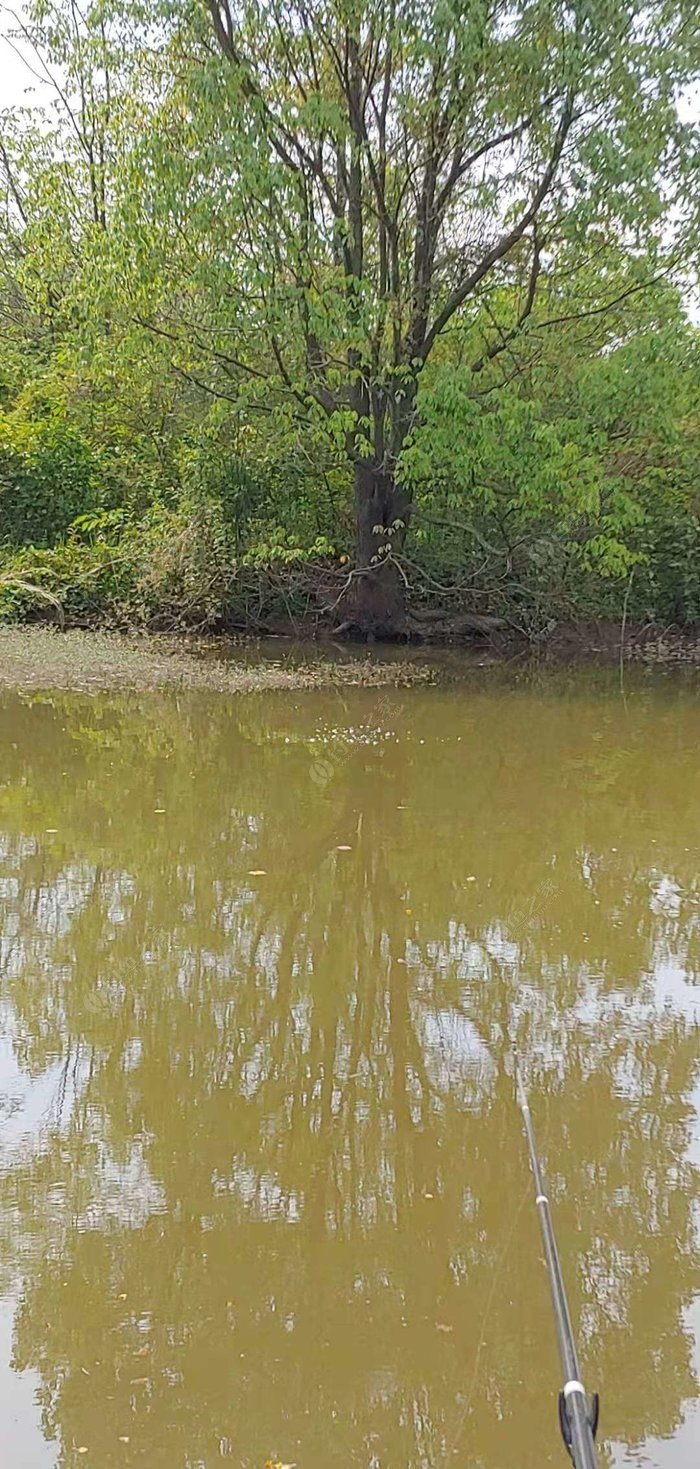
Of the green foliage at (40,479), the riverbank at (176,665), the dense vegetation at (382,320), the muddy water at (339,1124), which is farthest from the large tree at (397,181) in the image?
the muddy water at (339,1124)

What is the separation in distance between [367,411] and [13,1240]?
11921 millimetres

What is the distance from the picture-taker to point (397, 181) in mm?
13203

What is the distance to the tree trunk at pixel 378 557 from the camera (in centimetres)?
1455

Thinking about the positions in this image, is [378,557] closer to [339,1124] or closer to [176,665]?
[176,665]

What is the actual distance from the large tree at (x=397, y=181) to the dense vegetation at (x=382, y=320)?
34mm

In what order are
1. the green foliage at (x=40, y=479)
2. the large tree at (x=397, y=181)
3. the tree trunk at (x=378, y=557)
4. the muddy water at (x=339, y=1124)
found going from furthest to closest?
1. the green foliage at (x=40, y=479)
2. the tree trunk at (x=378, y=557)
3. the large tree at (x=397, y=181)
4. the muddy water at (x=339, y=1124)

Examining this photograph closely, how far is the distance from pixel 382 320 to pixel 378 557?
116 inches

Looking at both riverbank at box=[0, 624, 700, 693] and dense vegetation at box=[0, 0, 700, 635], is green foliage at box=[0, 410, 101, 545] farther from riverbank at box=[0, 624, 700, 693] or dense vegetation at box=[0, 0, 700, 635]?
riverbank at box=[0, 624, 700, 693]

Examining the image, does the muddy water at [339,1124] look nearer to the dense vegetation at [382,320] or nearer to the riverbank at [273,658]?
the riverbank at [273,658]

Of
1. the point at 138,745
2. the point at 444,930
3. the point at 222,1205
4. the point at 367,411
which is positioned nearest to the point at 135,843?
the point at 444,930

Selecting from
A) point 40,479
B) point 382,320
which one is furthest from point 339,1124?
point 40,479

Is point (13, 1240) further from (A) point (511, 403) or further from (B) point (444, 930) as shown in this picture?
(A) point (511, 403)

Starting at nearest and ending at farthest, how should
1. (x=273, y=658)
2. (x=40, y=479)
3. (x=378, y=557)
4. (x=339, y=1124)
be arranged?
1. (x=339, y=1124)
2. (x=273, y=658)
3. (x=378, y=557)
4. (x=40, y=479)

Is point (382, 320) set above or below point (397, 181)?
below
